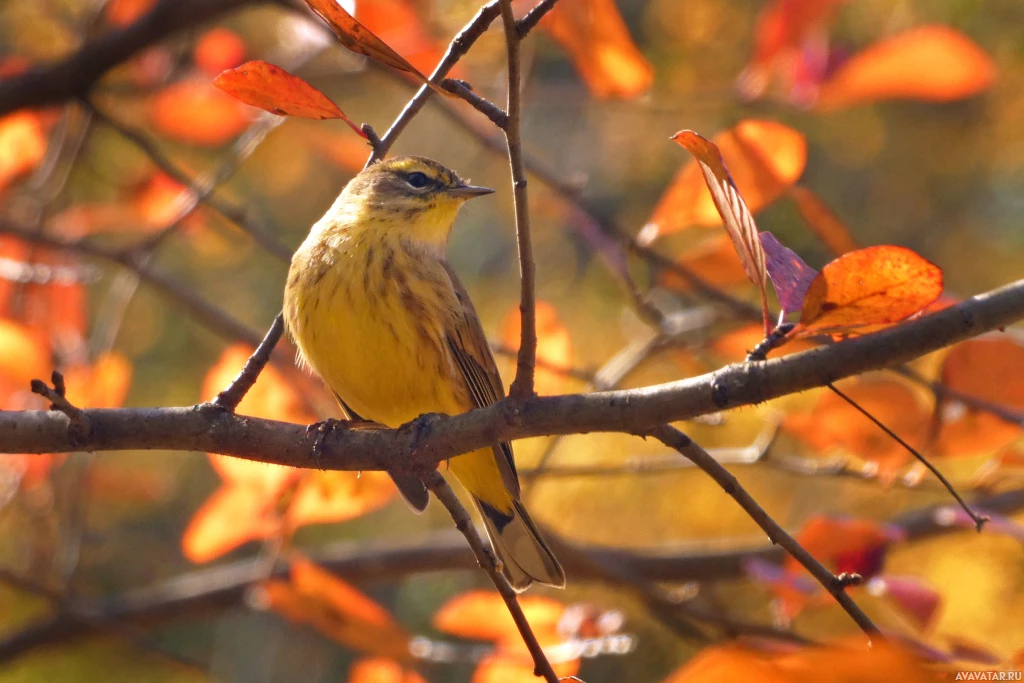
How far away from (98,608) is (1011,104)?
4177 millimetres

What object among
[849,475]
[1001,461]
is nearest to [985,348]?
[1001,461]

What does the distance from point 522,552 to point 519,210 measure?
1.32 metres

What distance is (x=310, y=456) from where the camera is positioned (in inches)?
66.0

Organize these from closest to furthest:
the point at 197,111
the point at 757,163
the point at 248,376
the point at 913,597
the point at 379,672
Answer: the point at 248,376 → the point at 913,597 → the point at 757,163 → the point at 379,672 → the point at 197,111

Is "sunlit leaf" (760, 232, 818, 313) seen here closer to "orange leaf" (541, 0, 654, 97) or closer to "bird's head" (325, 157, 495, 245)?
"orange leaf" (541, 0, 654, 97)

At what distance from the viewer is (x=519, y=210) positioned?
1339mm

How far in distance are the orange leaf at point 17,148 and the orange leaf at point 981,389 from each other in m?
2.73

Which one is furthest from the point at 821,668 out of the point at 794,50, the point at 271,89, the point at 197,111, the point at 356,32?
the point at 197,111

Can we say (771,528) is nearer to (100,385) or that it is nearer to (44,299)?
(100,385)

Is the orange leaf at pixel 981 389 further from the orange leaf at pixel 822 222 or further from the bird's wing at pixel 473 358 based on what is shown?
the bird's wing at pixel 473 358

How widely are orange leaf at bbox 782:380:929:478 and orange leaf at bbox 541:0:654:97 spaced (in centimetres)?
93

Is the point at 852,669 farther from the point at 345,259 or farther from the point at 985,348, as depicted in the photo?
the point at 345,259

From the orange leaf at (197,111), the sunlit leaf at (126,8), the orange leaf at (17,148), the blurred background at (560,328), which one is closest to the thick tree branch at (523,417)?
the blurred background at (560,328)

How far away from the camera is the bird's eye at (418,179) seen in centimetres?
304
